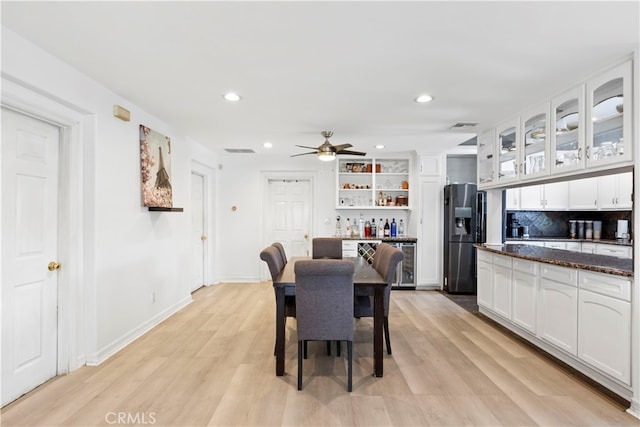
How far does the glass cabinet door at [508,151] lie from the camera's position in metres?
3.43

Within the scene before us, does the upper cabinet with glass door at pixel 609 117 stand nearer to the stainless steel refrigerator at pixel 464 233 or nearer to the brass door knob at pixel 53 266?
the stainless steel refrigerator at pixel 464 233

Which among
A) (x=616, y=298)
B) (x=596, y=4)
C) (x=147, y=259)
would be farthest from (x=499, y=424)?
A: (x=147, y=259)

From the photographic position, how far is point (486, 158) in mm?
4066

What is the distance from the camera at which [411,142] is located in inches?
188

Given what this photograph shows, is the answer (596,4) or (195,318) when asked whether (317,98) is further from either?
(195,318)

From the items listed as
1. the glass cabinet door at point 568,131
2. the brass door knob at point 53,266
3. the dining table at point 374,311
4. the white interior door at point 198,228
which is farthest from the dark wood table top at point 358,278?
the white interior door at point 198,228

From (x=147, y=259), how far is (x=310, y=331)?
2.13 meters

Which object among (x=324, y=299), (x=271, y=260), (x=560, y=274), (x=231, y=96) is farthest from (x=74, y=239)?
(x=560, y=274)

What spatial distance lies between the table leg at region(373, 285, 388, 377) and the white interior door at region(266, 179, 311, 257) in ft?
11.5

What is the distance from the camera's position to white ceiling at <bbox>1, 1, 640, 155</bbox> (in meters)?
1.70

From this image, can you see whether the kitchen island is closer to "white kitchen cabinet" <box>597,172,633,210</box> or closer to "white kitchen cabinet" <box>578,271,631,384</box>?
"white kitchen cabinet" <box>578,271,631,384</box>

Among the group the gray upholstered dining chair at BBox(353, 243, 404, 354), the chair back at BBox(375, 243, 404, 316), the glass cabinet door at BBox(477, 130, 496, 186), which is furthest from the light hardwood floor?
the glass cabinet door at BBox(477, 130, 496, 186)

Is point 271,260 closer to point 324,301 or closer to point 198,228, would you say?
point 324,301

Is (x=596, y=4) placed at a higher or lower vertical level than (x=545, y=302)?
higher
